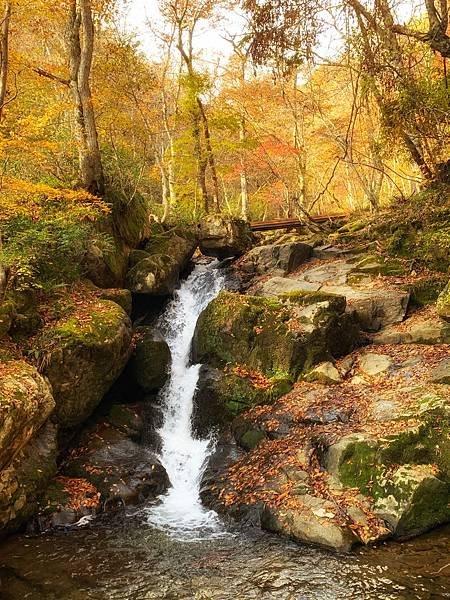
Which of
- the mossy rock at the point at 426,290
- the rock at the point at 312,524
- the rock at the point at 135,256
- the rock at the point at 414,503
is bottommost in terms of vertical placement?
the rock at the point at 312,524

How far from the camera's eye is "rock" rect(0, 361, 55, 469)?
6.57 meters

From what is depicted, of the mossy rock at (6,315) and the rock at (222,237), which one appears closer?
the mossy rock at (6,315)

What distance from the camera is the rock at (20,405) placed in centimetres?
657

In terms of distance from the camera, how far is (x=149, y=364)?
1080 cm

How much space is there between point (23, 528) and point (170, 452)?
3234 mm

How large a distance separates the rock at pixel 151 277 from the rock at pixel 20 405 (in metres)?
5.53

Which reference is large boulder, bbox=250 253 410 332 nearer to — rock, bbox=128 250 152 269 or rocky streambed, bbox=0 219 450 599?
rocky streambed, bbox=0 219 450 599

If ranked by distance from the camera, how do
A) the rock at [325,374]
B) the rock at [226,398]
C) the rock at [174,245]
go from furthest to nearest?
the rock at [174,245] < the rock at [226,398] < the rock at [325,374]

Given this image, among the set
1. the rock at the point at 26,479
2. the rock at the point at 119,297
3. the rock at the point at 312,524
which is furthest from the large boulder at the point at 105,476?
the rock at the point at 119,297

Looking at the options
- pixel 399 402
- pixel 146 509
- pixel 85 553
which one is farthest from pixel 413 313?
pixel 85 553

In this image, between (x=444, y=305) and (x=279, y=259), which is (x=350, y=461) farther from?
(x=279, y=259)

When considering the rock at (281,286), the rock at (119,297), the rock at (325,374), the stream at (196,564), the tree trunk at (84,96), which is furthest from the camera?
the rock at (281,286)

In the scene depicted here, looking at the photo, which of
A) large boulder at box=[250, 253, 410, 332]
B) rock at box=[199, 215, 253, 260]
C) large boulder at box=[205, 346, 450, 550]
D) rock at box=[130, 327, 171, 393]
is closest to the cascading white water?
rock at box=[130, 327, 171, 393]

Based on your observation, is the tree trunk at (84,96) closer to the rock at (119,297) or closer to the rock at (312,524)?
the rock at (119,297)
